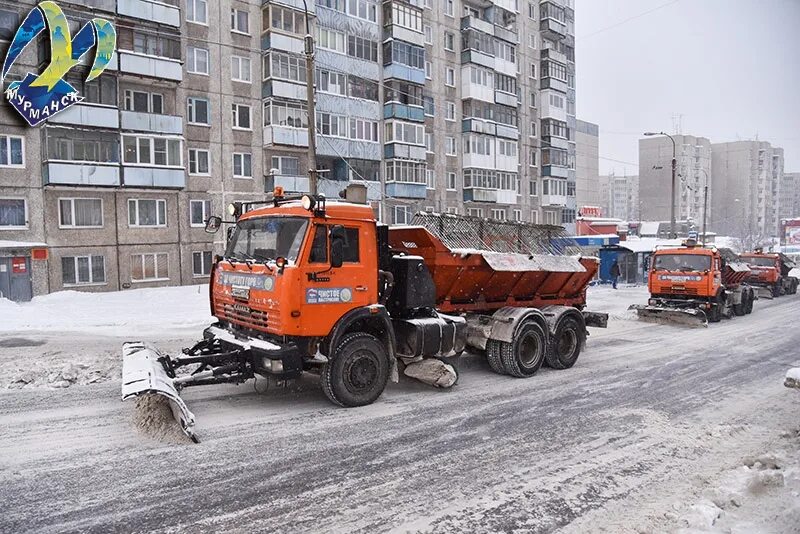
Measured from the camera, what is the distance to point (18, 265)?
23.5 meters

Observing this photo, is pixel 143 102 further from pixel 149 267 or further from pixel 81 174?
pixel 149 267

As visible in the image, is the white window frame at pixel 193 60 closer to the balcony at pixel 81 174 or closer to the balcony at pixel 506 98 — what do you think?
the balcony at pixel 81 174

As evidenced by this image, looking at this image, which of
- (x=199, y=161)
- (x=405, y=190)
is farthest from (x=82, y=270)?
(x=405, y=190)

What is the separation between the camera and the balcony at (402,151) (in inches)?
1395

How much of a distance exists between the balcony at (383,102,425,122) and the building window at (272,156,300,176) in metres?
7.12

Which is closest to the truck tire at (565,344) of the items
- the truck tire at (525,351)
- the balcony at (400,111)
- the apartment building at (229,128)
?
the truck tire at (525,351)

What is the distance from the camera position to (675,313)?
17.2 meters

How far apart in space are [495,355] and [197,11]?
86.9ft

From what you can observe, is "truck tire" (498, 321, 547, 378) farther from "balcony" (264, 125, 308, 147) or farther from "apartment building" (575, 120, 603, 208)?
"apartment building" (575, 120, 603, 208)

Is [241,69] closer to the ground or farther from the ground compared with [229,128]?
farther from the ground

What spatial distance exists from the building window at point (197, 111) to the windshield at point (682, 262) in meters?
22.2

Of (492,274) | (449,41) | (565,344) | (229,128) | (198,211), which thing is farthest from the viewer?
(449,41)

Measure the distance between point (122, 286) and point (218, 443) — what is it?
74.3 ft

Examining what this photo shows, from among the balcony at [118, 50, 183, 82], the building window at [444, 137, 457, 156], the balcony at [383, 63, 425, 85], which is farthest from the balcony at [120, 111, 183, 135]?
the building window at [444, 137, 457, 156]
